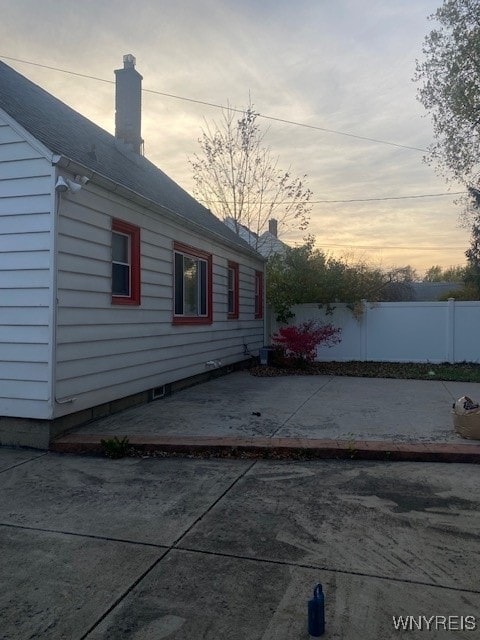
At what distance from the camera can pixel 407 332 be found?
48.5ft

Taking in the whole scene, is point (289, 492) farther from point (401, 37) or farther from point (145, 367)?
point (401, 37)

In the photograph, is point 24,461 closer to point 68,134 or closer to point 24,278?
point 24,278

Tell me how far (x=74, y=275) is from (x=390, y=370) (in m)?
9.51

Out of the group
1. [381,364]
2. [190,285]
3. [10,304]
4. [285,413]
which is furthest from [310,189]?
[10,304]

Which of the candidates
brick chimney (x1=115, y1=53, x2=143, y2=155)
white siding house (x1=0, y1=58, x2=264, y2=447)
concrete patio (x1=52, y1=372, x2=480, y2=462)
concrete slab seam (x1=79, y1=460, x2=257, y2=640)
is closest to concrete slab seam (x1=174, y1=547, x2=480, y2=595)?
concrete slab seam (x1=79, y1=460, x2=257, y2=640)

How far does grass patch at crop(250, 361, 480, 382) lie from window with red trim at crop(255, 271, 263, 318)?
2541 mm

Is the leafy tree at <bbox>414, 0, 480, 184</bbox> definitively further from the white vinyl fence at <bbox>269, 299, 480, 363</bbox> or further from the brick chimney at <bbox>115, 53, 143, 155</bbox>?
the brick chimney at <bbox>115, 53, 143, 155</bbox>

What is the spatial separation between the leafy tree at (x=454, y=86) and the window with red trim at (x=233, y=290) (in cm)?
881

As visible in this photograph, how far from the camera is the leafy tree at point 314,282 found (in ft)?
50.5

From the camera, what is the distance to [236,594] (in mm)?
2773

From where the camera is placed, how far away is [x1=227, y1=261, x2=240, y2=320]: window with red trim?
13194 millimetres

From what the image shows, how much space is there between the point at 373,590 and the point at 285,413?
4.77m

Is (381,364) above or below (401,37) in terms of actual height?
below

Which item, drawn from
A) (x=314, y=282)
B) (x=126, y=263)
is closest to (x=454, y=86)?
(x=314, y=282)
